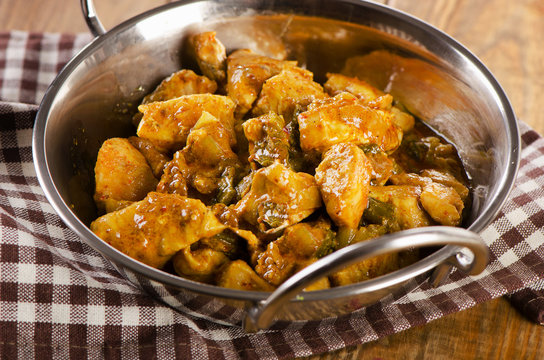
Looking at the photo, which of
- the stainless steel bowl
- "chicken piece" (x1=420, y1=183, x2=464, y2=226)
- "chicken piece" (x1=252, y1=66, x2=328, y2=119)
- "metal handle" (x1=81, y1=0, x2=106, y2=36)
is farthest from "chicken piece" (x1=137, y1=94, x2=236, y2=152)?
"chicken piece" (x1=420, y1=183, x2=464, y2=226)

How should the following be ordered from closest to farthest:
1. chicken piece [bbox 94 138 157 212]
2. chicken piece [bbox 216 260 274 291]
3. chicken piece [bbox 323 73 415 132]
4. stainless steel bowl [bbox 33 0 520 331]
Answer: stainless steel bowl [bbox 33 0 520 331] < chicken piece [bbox 216 260 274 291] < chicken piece [bbox 94 138 157 212] < chicken piece [bbox 323 73 415 132]

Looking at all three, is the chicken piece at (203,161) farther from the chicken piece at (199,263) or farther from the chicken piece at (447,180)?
the chicken piece at (447,180)

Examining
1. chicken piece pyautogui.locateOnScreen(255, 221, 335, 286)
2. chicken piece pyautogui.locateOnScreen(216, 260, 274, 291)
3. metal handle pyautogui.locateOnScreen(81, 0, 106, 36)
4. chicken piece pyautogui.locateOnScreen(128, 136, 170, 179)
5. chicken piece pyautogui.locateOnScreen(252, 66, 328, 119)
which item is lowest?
chicken piece pyautogui.locateOnScreen(216, 260, 274, 291)

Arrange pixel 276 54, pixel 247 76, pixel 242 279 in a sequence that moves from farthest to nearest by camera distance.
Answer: pixel 276 54, pixel 247 76, pixel 242 279

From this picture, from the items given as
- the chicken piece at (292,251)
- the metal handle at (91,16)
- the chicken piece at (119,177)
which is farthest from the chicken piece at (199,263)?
the metal handle at (91,16)

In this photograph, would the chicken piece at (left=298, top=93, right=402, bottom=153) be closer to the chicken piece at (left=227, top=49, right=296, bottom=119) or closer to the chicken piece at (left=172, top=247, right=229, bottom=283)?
the chicken piece at (left=227, top=49, right=296, bottom=119)

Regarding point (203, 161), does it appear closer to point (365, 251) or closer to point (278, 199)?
point (278, 199)

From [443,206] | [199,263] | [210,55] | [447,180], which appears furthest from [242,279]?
[210,55]
